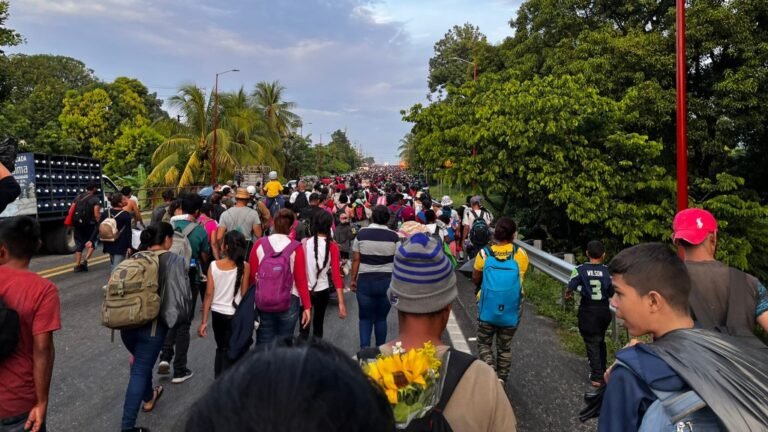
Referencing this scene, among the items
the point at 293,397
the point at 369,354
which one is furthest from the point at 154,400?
the point at 293,397

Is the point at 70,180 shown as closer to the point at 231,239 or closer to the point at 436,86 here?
the point at 231,239

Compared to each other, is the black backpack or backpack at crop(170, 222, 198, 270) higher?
the black backpack

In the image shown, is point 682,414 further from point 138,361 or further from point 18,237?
point 138,361

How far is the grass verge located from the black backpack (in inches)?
170

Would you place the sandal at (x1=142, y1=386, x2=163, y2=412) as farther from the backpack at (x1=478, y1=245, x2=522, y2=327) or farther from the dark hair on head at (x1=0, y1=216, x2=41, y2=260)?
the backpack at (x1=478, y1=245, x2=522, y2=327)

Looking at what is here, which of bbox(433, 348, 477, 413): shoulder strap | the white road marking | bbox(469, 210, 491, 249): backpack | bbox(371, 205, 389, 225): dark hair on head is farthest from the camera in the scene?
bbox(469, 210, 491, 249): backpack

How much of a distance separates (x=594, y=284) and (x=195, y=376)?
4.13 meters

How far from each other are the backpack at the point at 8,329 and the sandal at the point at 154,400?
6.81ft

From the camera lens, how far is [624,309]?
1.99 m

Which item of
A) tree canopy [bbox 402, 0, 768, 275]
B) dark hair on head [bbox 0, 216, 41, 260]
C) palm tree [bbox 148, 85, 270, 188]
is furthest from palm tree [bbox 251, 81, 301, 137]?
dark hair on head [bbox 0, 216, 41, 260]

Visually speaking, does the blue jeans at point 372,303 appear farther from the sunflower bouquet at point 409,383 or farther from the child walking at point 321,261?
the sunflower bouquet at point 409,383

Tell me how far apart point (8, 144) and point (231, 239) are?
5.82 feet

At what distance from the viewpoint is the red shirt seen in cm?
255

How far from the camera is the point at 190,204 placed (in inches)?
240
